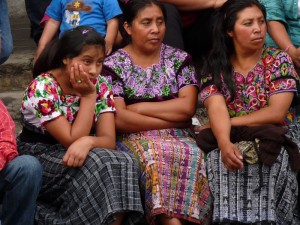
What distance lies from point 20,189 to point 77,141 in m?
0.44

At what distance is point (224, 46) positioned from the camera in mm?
4438

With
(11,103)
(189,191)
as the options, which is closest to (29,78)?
(11,103)

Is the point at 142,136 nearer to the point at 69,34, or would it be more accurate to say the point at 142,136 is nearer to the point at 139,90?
the point at 139,90

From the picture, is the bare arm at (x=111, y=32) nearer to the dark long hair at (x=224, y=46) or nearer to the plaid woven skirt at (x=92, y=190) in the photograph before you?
the dark long hair at (x=224, y=46)

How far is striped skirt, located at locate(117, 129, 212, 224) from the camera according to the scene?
392cm

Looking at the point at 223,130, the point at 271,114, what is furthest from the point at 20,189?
the point at 271,114

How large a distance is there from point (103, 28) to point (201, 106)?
90cm

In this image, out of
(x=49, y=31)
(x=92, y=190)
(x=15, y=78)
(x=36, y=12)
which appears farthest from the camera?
(x=15, y=78)

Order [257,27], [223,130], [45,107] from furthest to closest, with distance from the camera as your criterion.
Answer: [257,27] → [223,130] → [45,107]

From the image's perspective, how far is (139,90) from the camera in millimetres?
4430

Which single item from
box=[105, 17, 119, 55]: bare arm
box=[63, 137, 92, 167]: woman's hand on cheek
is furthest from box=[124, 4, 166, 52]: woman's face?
box=[63, 137, 92, 167]: woman's hand on cheek

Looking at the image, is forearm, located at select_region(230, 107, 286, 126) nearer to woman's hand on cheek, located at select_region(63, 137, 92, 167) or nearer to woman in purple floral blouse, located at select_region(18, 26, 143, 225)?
woman in purple floral blouse, located at select_region(18, 26, 143, 225)

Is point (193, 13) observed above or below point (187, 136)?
above

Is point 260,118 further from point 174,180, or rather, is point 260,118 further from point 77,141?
point 77,141
